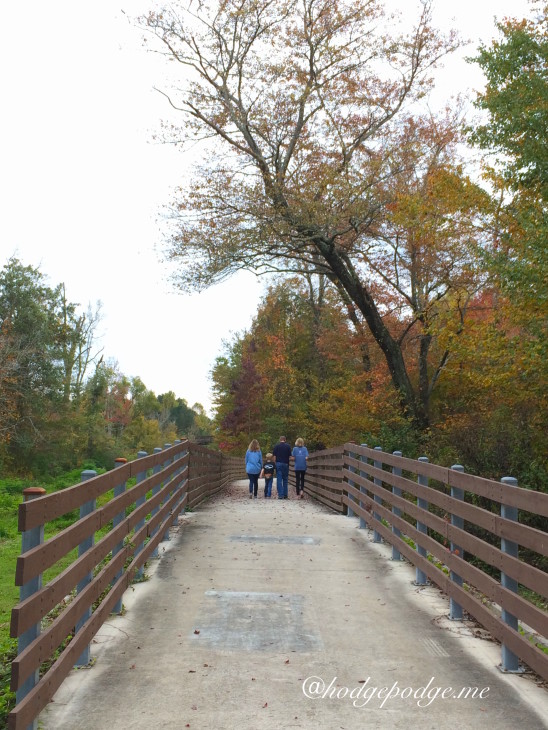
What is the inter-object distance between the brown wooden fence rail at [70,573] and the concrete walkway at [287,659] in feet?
0.88

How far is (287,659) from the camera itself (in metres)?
4.91

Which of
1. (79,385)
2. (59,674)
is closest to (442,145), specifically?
(59,674)

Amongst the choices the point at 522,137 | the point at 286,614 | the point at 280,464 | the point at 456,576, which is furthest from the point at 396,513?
the point at 280,464

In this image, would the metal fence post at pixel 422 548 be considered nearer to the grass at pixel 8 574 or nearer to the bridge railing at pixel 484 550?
Answer: the bridge railing at pixel 484 550

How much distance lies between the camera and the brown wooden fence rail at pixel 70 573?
3.39 metres

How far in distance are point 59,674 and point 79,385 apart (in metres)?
43.6

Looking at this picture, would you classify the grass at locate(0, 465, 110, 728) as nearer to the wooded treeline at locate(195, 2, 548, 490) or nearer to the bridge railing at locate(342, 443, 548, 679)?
the bridge railing at locate(342, 443, 548, 679)

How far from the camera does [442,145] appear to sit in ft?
79.4

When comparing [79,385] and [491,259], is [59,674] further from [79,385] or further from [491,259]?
[79,385]

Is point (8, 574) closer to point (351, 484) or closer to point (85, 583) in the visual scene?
point (85, 583)

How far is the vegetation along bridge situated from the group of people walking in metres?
10.5

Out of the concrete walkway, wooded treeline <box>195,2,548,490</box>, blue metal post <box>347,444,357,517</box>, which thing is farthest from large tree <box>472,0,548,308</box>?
the concrete walkway

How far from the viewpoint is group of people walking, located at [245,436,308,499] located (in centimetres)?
1952

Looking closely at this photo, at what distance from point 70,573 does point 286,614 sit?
232 centimetres
